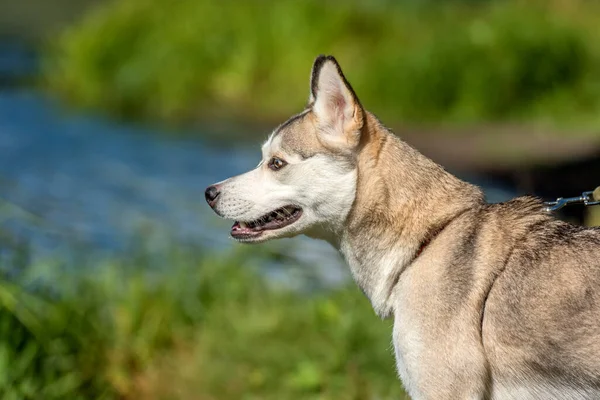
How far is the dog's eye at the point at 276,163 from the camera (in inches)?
179

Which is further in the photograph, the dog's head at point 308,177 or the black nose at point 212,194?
the black nose at point 212,194

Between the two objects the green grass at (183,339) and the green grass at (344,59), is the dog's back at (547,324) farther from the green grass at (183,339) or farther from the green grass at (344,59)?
the green grass at (344,59)

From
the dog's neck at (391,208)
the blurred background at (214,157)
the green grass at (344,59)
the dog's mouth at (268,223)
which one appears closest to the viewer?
the dog's neck at (391,208)

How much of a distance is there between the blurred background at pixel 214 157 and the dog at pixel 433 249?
6.94 feet

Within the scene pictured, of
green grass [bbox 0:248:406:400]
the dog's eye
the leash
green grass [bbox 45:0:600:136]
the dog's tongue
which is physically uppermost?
green grass [bbox 45:0:600:136]

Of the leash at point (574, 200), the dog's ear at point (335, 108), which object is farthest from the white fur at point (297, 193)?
the leash at point (574, 200)

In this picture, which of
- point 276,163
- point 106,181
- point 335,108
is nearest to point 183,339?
point 276,163

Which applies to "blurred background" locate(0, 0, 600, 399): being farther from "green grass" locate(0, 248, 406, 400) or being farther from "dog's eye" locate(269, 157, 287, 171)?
"dog's eye" locate(269, 157, 287, 171)

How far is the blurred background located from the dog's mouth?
2.07 meters

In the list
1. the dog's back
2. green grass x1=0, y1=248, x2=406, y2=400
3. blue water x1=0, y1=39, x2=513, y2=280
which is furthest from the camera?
blue water x1=0, y1=39, x2=513, y2=280

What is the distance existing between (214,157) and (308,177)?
10.2 m

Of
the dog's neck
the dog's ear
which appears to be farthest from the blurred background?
the dog's ear

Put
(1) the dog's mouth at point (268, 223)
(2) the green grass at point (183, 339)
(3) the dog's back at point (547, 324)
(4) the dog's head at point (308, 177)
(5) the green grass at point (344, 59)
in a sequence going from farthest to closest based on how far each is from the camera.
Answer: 1. (5) the green grass at point (344, 59)
2. (2) the green grass at point (183, 339)
3. (1) the dog's mouth at point (268, 223)
4. (4) the dog's head at point (308, 177)
5. (3) the dog's back at point (547, 324)

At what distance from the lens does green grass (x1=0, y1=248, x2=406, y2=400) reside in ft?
21.3
